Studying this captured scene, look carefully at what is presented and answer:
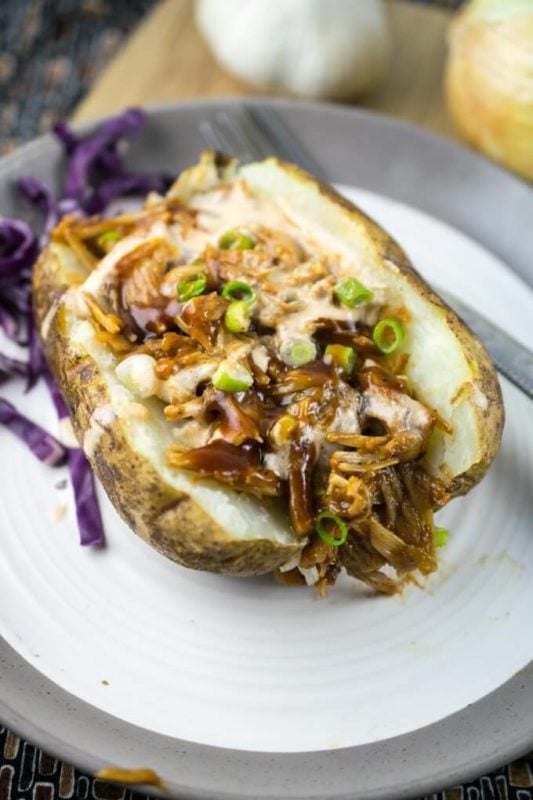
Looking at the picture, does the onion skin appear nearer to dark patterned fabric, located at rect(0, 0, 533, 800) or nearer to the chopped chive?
dark patterned fabric, located at rect(0, 0, 533, 800)

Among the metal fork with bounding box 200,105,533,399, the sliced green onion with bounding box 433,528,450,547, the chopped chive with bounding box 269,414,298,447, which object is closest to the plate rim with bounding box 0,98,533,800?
the sliced green onion with bounding box 433,528,450,547

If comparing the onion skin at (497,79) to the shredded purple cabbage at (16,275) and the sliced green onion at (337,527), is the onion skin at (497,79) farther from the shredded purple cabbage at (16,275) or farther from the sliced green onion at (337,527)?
the sliced green onion at (337,527)

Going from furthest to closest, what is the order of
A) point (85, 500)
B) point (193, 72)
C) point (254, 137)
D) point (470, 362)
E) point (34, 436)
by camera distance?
point (193, 72)
point (254, 137)
point (34, 436)
point (85, 500)
point (470, 362)

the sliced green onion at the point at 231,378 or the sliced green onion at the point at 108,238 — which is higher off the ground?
the sliced green onion at the point at 231,378

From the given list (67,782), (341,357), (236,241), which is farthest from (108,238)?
(67,782)

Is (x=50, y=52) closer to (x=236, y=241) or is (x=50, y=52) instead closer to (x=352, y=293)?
(x=236, y=241)

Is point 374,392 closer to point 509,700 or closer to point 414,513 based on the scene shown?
point 414,513

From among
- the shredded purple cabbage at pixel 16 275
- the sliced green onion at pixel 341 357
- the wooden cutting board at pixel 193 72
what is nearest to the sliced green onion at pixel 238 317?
the sliced green onion at pixel 341 357
